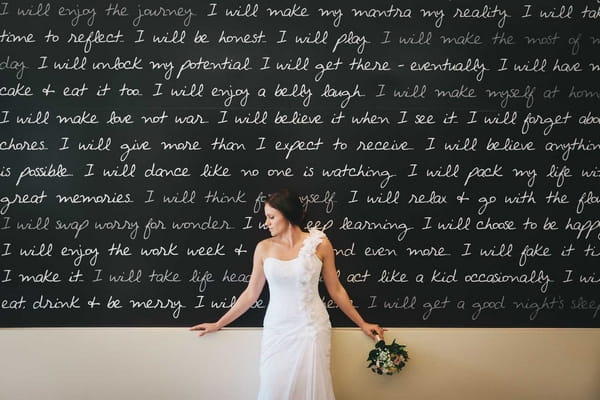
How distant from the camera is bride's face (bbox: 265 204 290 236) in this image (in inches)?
99.2

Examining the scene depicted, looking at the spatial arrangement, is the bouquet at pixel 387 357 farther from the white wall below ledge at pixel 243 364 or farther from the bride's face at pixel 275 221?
the bride's face at pixel 275 221

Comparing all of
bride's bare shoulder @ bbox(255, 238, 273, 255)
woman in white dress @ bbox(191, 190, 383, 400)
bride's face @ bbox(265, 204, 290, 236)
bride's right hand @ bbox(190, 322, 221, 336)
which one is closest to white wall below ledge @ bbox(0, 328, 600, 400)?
bride's right hand @ bbox(190, 322, 221, 336)

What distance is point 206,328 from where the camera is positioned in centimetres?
273

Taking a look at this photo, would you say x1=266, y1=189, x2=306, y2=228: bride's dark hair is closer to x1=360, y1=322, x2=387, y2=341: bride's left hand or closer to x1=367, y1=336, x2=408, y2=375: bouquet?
x1=360, y1=322, x2=387, y2=341: bride's left hand

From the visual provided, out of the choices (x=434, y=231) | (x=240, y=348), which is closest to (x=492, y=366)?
(x=434, y=231)

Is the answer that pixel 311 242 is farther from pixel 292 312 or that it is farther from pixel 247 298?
pixel 247 298

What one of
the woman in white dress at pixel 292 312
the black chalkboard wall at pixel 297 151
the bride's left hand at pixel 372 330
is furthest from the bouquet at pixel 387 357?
the woman in white dress at pixel 292 312

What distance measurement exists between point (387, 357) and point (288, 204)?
3.41 ft

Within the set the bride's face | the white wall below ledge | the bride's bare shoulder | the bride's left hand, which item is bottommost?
the white wall below ledge

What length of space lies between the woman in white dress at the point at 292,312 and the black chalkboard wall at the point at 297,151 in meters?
0.21

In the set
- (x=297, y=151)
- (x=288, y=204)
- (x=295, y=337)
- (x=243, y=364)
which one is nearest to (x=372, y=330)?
(x=295, y=337)

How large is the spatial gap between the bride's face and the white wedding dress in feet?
0.51

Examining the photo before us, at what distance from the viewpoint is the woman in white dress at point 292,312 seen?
8.14 feet

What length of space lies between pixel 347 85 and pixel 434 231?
1.02 meters
